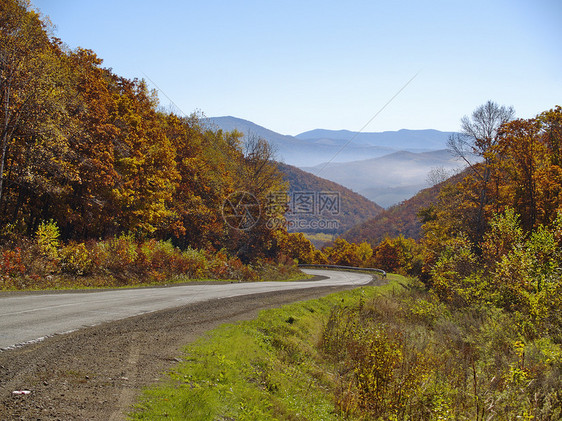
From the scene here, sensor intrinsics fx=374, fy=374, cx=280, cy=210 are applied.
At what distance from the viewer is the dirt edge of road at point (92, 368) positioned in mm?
4508

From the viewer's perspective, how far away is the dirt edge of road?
451cm

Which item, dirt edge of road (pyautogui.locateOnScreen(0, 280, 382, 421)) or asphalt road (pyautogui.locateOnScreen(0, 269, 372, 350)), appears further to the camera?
asphalt road (pyautogui.locateOnScreen(0, 269, 372, 350))

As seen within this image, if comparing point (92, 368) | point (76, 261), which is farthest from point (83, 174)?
point (92, 368)

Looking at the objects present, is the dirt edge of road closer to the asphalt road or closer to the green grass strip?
the green grass strip

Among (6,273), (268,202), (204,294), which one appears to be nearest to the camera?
(6,273)

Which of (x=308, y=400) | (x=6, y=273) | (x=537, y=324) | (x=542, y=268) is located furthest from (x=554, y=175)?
(x=6, y=273)

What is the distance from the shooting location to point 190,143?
37.2m

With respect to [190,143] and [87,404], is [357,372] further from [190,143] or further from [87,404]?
[190,143]

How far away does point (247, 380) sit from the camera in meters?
7.10

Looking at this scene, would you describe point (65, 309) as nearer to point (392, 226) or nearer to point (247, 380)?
point (247, 380)

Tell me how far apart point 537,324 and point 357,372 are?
318 inches

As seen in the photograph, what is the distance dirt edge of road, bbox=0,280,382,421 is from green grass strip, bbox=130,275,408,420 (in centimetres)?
37

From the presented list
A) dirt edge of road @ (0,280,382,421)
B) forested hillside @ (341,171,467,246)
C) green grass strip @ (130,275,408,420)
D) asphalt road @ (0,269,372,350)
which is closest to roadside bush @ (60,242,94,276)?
asphalt road @ (0,269,372,350)

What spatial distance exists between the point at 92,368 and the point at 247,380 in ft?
8.93
